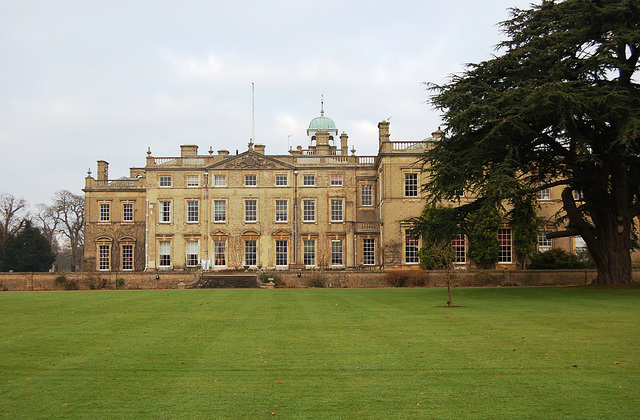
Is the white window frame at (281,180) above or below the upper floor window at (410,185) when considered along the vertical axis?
above

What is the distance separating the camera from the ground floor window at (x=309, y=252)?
42.4 m

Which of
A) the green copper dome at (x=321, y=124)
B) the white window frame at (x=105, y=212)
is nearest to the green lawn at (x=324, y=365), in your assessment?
the white window frame at (x=105, y=212)

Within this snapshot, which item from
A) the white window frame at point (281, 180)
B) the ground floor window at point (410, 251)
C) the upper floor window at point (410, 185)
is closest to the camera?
the ground floor window at point (410, 251)

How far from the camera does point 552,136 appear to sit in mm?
22969

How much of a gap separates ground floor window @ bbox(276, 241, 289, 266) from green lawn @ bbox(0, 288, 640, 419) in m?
27.3

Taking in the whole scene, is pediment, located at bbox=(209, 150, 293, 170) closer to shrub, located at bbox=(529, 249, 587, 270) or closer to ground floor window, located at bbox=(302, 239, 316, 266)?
ground floor window, located at bbox=(302, 239, 316, 266)

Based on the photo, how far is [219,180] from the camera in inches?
1693

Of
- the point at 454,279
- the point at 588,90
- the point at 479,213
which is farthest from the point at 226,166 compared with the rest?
the point at 588,90

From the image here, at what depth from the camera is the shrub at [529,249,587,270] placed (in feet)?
110

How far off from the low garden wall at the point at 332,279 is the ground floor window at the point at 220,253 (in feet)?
28.8

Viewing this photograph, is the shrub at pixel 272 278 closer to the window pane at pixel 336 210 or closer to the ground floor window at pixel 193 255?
the window pane at pixel 336 210

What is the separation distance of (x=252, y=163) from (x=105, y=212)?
13.6 meters

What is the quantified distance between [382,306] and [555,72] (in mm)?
11274

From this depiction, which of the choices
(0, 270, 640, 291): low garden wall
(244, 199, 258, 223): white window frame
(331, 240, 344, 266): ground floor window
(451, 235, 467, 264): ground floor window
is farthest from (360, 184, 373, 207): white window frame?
(0, 270, 640, 291): low garden wall
